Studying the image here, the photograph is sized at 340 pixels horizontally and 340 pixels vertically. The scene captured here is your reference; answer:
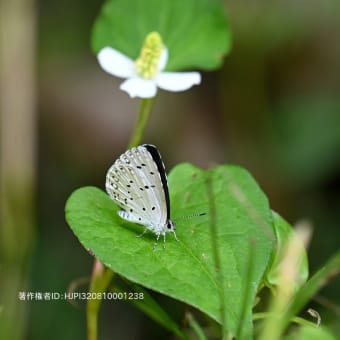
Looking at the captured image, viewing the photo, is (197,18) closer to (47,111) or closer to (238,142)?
(238,142)

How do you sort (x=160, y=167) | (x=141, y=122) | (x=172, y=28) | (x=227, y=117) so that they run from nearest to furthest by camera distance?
(x=160, y=167), (x=141, y=122), (x=172, y=28), (x=227, y=117)

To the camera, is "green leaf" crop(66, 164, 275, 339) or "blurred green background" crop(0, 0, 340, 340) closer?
"green leaf" crop(66, 164, 275, 339)

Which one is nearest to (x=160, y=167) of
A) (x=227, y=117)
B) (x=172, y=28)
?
(x=172, y=28)

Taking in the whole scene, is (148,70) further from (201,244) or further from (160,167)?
(201,244)

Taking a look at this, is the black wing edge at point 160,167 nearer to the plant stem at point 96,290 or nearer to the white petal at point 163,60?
the plant stem at point 96,290

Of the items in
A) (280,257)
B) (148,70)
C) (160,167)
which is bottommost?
(280,257)

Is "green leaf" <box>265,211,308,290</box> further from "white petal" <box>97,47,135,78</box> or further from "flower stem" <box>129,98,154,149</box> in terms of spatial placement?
"white petal" <box>97,47,135,78</box>

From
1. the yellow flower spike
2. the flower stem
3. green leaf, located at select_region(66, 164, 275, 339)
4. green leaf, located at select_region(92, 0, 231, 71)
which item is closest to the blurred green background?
→ green leaf, located at select_region(92, 0, 231, 71)

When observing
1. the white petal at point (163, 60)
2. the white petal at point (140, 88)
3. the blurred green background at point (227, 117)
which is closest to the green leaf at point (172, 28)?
the white petal at point (163, 60)
